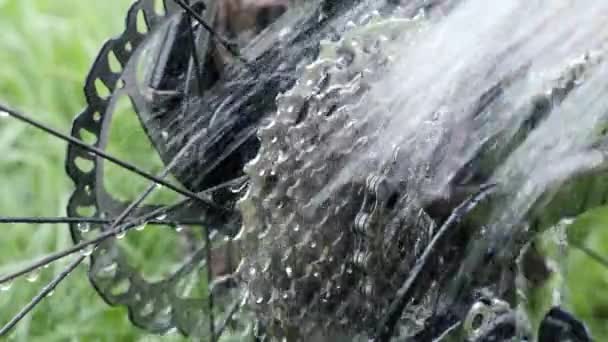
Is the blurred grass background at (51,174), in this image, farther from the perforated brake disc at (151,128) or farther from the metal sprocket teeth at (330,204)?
the metal sprocket teeth at (330,204)

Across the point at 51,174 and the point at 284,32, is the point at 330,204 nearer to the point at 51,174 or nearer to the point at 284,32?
the point at 284,32

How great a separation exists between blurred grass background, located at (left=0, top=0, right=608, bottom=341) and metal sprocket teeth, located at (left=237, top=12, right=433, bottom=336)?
0.51 metres

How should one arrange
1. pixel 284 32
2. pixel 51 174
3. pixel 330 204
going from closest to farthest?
1. pixel 330 204
2. pixel 284 32
3. pixel 51 174

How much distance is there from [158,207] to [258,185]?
0.66ft

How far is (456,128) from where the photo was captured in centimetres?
52

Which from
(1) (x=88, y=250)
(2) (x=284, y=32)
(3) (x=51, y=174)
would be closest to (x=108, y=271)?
(1) (x=88, y=250)

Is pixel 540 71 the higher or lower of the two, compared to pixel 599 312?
higher

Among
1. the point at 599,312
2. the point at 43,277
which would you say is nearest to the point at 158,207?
the point at 43,277

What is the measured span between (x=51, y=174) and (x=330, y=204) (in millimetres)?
1045

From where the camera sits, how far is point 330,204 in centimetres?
55

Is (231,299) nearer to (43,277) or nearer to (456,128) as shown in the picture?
(456,128)

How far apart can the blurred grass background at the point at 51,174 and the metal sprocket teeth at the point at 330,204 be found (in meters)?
0.51

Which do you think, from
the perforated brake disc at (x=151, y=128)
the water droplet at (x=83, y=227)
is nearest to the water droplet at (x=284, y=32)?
the perforated brake disc at (x=151, y=128)

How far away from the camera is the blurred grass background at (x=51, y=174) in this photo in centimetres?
120
